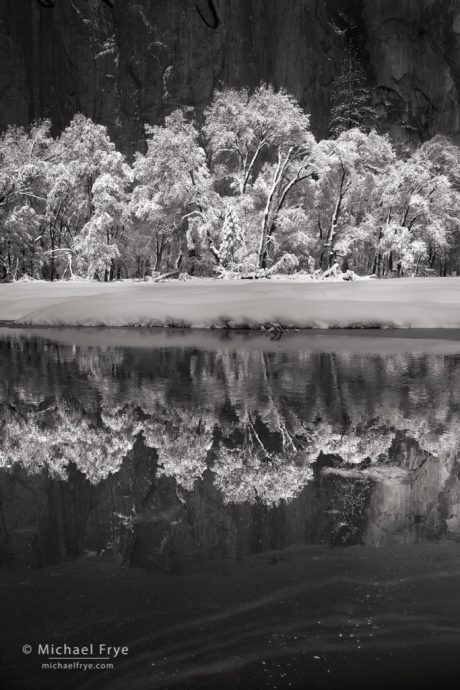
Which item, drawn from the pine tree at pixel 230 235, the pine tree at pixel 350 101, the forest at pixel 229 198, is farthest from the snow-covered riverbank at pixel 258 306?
the pine tree at pixel 350 101

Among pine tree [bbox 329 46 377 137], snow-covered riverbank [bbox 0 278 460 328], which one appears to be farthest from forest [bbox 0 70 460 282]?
pine tree [bbox 329 46 377 137]

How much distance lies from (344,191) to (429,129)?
5558 cm

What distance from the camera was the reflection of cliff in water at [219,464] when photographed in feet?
12.7

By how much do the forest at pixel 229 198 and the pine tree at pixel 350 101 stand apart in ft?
58.8

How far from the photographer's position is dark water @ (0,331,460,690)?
259cm

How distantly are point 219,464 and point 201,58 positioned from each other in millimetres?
84815

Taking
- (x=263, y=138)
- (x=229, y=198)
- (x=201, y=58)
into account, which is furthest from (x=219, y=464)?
(x=201, y=58)

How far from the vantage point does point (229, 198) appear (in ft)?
110

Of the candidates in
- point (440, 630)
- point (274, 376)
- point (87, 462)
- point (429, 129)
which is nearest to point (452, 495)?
point (440, 630)

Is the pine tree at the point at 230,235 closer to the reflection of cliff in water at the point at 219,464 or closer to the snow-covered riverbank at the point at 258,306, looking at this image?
the snow-covered riverbank at the point at 258,306

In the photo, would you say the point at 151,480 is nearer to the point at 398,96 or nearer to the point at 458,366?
the point at 458,366

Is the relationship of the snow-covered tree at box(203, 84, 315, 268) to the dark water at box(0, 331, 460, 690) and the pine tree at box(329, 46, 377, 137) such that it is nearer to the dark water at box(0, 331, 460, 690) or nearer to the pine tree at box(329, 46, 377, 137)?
the pine tree at box(329, 46, 377, 137)

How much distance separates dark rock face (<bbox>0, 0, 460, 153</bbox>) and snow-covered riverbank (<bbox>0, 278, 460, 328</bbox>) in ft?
192

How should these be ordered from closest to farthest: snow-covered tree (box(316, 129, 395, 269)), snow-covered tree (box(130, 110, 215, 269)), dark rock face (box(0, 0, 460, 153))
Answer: snow-covered tree (box(130, 110, 215, 269)) → snow-covered tree (box(316, 129, 395, 269)) → dark rock face (box(0, 0, 460, 153))
